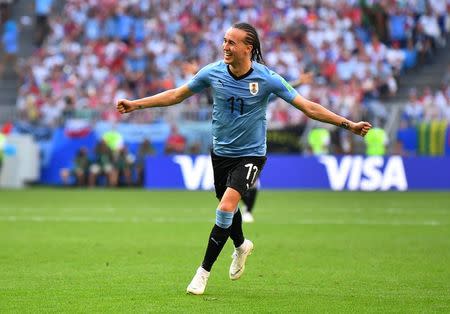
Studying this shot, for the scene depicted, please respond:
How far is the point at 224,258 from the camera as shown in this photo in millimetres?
12922

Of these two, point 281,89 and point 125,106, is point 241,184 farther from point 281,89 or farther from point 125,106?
point 125,106

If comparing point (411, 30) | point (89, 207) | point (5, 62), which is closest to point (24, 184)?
point (5, 62)

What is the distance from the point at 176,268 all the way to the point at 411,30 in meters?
23.8

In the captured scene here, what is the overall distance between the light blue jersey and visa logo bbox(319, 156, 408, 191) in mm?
19502

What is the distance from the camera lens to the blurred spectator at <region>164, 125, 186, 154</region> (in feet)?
103

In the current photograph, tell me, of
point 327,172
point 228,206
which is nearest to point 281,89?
point 228,206

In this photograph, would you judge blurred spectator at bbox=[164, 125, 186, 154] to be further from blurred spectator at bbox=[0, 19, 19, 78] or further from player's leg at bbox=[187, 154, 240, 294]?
player's leg at bbox=[187, 154, 240, 294]

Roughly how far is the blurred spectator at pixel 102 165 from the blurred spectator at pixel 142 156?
81 cm

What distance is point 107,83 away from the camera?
116 ft

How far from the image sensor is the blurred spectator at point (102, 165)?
32406mm

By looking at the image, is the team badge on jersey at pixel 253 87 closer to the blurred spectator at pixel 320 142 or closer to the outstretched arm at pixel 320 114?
the outstretched arm at pixel 320 114

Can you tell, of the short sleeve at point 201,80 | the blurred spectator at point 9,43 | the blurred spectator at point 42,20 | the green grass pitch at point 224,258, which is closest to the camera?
the green grass pitch at point 224,258

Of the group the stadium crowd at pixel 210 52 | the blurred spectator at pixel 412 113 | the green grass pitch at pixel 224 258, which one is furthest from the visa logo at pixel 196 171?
the green grass pitch at pixel 224 258

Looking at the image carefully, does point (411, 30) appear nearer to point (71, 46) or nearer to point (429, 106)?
point (429, 106)
